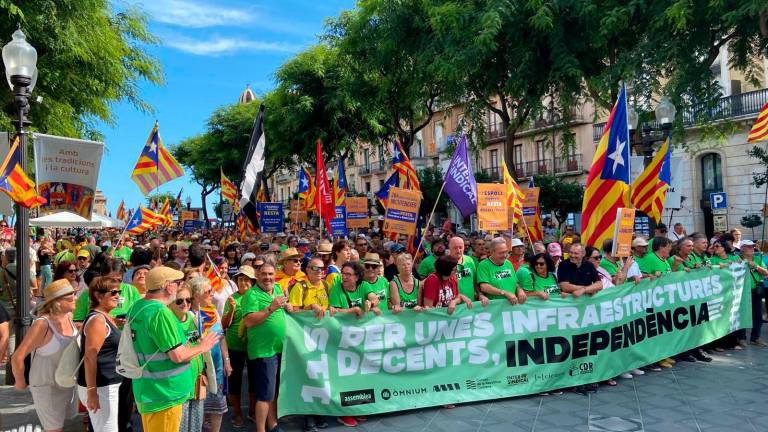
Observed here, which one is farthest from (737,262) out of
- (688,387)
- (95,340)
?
(95,340)

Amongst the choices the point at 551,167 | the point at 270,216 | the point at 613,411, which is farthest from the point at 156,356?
the point at 551,167

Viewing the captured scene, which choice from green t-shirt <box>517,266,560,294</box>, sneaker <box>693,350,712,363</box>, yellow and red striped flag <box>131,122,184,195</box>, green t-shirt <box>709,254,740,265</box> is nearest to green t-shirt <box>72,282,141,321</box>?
green t-shirt <box>517,266,560,294</box>

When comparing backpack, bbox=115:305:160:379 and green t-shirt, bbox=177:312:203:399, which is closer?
backpack, bbox=115:305:160:379

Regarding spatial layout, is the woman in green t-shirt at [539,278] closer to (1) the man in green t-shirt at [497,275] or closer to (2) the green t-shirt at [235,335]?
(1) the man in green t-shirt at [497,275]

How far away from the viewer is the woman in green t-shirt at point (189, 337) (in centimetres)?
442

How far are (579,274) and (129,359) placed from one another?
507 cm

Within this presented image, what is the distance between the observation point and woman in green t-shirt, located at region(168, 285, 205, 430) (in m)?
4.42

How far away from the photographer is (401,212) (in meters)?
11.1

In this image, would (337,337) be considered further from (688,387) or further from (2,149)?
(2,149)

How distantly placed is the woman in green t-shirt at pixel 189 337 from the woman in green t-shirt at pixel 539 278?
3.86 meters

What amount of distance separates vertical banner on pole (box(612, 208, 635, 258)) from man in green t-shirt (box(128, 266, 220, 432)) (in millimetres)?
5511

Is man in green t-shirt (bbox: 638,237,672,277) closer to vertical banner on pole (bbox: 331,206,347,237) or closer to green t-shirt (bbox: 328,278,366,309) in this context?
green t-shirt (bbox: 328,278,366,309)

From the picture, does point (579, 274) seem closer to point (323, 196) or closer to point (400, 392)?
point (400, 392)

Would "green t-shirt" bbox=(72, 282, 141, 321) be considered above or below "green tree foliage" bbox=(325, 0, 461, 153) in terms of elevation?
below
